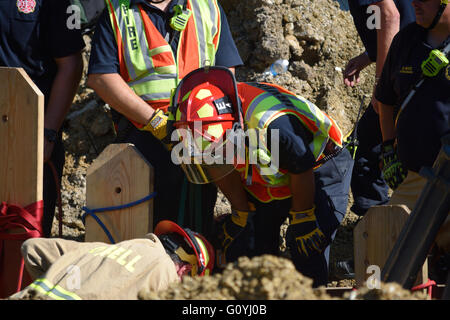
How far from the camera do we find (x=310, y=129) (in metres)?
3.75

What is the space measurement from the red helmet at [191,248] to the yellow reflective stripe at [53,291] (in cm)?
86

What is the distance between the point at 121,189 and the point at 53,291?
1034 millimetres

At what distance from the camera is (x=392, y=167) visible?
12.5 feet

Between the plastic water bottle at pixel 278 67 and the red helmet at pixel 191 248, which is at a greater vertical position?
the plastic water bottle at pixel 278 67

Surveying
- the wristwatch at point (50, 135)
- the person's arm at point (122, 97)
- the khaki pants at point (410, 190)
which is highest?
the person's arm at point (122, 97)

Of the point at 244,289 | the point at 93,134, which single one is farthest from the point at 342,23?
the point at 244,289

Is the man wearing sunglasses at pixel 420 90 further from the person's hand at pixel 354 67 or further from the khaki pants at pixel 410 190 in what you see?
the person's hand at pixel 354 67

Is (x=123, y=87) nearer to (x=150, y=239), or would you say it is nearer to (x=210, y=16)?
(x=210, y=16)

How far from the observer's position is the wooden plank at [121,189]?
3.28 metres

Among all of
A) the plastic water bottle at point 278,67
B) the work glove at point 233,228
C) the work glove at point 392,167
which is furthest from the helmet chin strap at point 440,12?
the plastic water bottle at point 278,67

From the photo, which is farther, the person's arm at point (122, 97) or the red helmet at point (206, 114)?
the person's arm at point (122, 97)

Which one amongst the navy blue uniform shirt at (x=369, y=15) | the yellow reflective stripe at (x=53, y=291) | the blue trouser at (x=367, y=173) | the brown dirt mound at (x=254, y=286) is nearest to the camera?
the brown dirt mound at (x=254, y=286)
